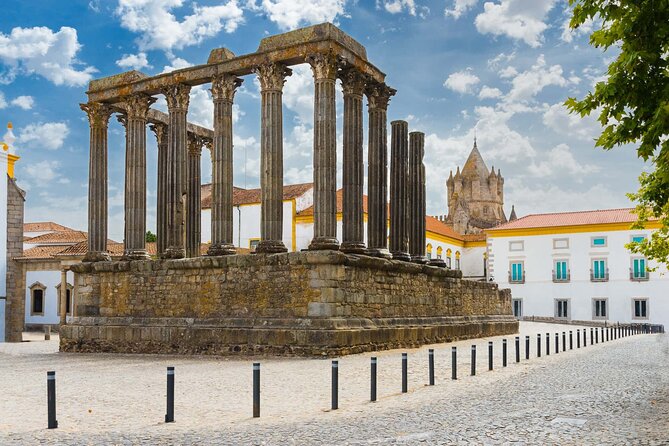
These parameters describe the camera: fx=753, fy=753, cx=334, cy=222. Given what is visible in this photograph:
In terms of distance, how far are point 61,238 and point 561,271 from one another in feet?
119

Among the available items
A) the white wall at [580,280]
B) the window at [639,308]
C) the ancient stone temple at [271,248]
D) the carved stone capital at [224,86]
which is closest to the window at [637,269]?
the white wall at [580,280]

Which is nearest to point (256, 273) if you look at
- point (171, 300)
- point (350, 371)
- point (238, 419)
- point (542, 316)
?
point (171, 300)

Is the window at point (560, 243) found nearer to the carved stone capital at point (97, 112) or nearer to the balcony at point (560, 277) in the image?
the balcony at point (560, 277)

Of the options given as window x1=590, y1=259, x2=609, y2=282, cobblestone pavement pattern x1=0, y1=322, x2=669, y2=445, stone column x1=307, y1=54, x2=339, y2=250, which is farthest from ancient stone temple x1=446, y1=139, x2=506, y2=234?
cobblestone pavement pattern x1=0, y1=322, x2=669, y2=445

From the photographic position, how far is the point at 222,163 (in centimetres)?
2242

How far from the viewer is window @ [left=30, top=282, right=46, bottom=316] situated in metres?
44.7

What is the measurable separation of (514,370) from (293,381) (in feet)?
15.9

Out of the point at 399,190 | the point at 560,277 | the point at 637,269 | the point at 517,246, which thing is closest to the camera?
the point at 399,190

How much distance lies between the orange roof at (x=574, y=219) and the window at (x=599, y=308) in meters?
5.68

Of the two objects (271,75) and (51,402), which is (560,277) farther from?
(51,402)

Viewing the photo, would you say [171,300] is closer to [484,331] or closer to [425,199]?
[425,199]

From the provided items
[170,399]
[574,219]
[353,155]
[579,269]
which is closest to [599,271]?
[579,269]

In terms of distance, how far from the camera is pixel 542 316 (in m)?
56.9

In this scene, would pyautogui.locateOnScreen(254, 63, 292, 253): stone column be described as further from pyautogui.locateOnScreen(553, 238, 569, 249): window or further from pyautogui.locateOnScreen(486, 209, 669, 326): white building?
pyautogui.locateOnScreen(553, 238, 569, 249): window
